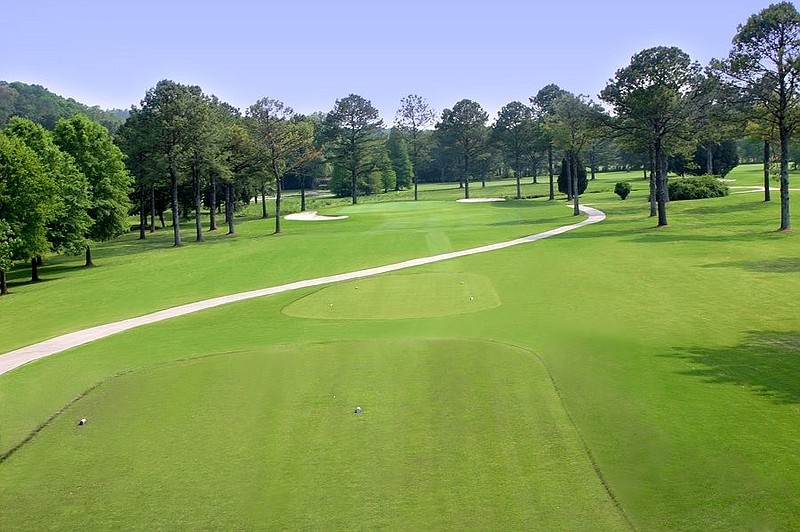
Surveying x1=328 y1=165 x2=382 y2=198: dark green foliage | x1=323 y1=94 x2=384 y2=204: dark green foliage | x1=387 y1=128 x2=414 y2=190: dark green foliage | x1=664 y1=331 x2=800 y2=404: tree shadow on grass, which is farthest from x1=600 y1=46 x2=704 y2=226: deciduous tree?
x1=387 y1=128 x2=414 y2=190: dark green foliage

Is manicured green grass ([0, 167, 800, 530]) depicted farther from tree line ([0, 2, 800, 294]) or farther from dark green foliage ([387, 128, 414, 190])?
dark green foliage ([387, 128, 414, 190])

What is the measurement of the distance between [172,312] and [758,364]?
20.7 meters

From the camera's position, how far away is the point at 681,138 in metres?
48.8

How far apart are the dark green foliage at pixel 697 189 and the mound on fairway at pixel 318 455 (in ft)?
185

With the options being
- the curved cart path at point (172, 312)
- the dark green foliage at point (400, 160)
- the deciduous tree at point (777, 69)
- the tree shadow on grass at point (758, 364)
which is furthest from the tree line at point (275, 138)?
the dark green foliage at point (400, 160)

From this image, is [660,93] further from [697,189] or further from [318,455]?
[318,455]

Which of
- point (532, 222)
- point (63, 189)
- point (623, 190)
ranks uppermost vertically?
point (63, 189)

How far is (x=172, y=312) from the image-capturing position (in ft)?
86.2

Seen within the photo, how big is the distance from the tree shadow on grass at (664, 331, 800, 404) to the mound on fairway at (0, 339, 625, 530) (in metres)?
3.63

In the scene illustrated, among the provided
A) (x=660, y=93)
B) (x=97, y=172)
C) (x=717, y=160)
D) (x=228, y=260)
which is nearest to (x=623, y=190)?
(x=717, y=160)

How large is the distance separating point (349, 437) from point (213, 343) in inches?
378

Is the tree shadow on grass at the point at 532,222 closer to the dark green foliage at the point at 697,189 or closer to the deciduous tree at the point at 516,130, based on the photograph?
the dark green foliage at the point at 697,189

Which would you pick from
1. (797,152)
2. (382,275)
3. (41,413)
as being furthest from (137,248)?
(797,152)

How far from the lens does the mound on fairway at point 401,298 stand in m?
23.1
